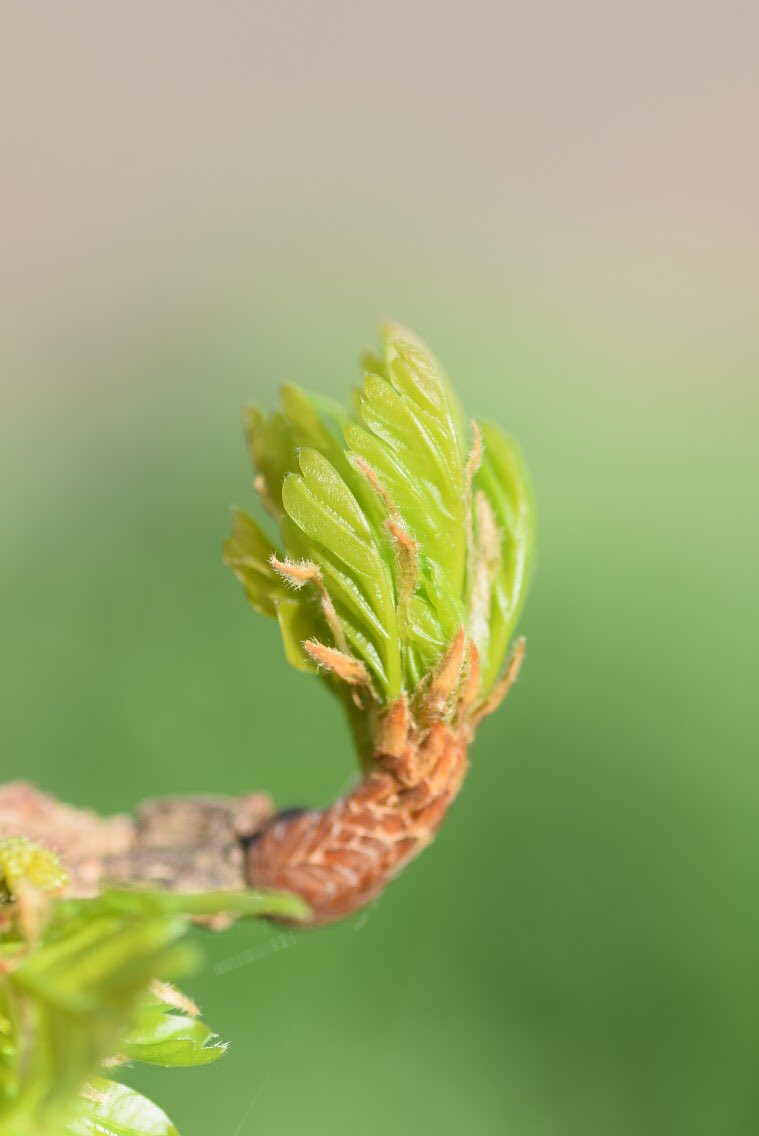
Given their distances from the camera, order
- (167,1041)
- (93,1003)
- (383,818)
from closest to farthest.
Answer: (93,1003), (167,1041), (383,818)

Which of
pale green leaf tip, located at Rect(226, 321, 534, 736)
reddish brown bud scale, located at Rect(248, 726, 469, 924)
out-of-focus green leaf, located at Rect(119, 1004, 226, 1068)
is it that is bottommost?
out-of-focus green leaf, located at Rect(119, 1004, 226, 1068)

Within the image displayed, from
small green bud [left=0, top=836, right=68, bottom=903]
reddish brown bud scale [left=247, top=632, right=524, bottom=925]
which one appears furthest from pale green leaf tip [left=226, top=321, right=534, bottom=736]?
small green bud [left=0, top=836, right=68, bottom=903]

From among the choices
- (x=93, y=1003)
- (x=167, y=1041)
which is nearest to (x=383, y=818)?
(x=167, y=1041)

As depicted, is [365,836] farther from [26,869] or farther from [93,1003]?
[93,1003]

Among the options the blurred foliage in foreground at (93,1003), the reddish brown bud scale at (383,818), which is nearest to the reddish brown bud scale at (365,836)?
the reddish brown bud scale at (383,818)

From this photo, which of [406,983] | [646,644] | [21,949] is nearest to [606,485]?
[646,644]

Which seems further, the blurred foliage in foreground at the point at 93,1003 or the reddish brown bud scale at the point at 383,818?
the reddish brown bud scale at the point at 383,818

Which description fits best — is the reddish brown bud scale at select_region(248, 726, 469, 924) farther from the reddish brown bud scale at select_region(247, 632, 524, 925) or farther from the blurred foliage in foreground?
the blurred foliage in foreground

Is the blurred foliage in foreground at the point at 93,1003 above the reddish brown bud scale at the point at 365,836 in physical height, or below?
below

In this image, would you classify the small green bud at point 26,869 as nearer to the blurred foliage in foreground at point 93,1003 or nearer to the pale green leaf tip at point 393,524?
the blurred foliage in foreground at point 93,1003
